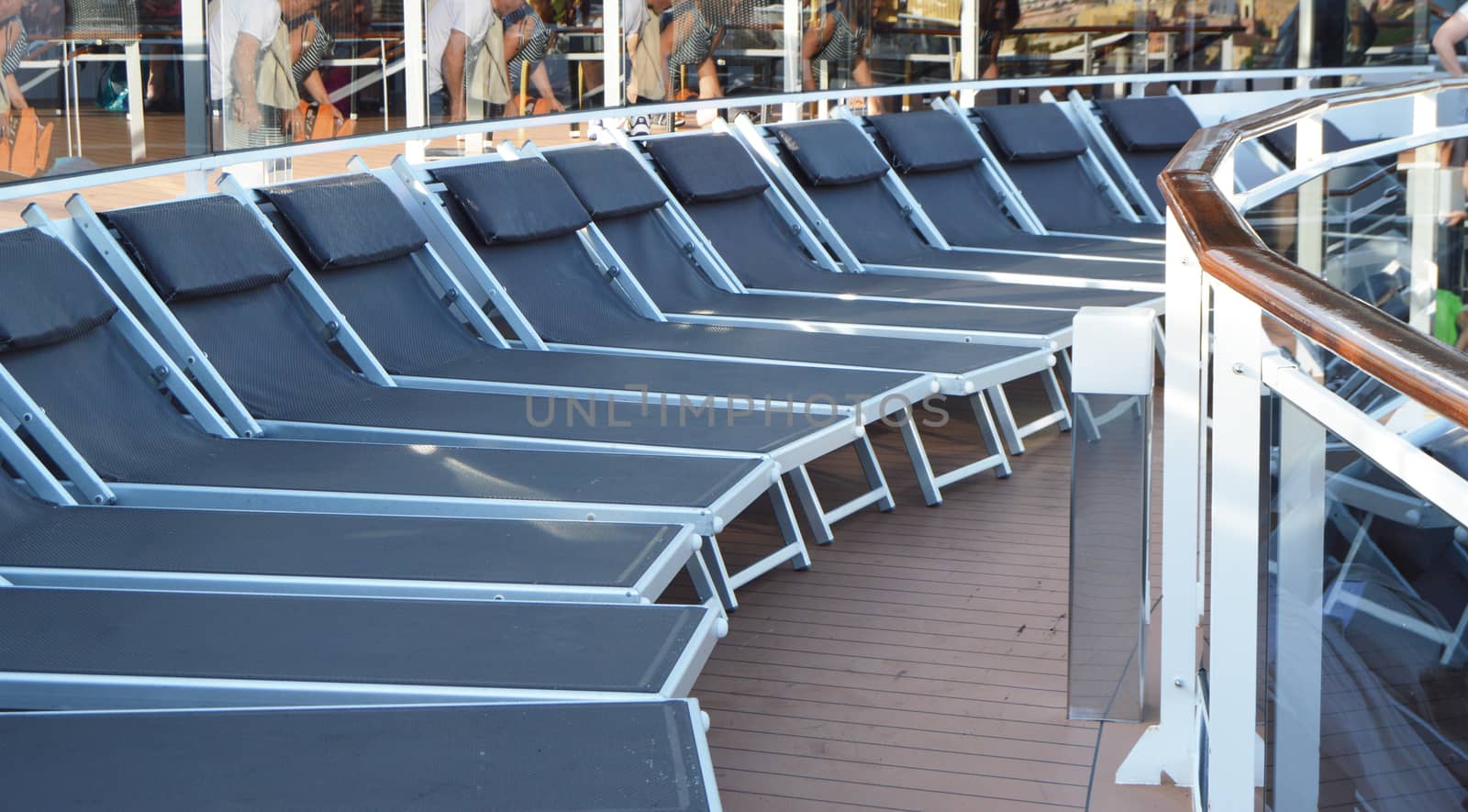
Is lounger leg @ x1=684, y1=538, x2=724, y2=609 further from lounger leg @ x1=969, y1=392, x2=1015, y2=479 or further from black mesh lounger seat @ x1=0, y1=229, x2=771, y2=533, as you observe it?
lounger leg @ x1=969, y1=392, x2=1015, y2=479

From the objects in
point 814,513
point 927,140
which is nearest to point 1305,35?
point 927,140

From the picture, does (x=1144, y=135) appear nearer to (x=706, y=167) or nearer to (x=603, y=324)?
(x=706, y=167)

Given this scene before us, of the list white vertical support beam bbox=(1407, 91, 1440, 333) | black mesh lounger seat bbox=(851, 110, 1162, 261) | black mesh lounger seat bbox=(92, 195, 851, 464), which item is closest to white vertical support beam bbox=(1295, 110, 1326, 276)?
white vertical support beam bbox=(1407, 91, 1440, 333)

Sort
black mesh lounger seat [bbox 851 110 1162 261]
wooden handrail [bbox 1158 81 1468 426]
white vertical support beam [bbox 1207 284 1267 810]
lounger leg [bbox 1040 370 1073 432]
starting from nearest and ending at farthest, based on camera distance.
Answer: wooden handrail [bbox 1158 81 1468 426], white vertical support beam [bbox 1207 284 1267 810], lounger leg [bbox 1040 370 1073 432], black mesh lounger seat [bbox 851 110 1162 261]

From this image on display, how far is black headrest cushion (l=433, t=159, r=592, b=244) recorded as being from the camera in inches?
194

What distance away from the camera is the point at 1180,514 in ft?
8.48

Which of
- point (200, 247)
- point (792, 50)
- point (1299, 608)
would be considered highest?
point (792, 50)

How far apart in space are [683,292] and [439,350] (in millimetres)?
1251

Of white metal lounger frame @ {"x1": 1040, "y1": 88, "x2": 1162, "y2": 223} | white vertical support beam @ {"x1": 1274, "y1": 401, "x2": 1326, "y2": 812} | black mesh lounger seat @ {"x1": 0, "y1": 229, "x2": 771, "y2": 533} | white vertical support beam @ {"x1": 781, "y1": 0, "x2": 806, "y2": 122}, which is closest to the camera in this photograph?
white vertical support beam @ {"x1": 1274, "y1": 401, "x2": 1326, "y2": 812}

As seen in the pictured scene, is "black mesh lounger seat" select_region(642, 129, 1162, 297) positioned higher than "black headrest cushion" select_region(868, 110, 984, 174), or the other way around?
"black headrest cushion" select_region(868, 110, 984, 174)

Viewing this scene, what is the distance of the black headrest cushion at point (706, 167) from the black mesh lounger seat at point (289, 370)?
1956 mm

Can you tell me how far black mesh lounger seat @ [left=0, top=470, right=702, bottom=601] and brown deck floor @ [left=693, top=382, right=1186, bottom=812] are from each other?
1.61 ft

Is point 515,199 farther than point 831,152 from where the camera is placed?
No

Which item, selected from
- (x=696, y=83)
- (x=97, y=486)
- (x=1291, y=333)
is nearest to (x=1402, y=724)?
(x=1291, y=333)
